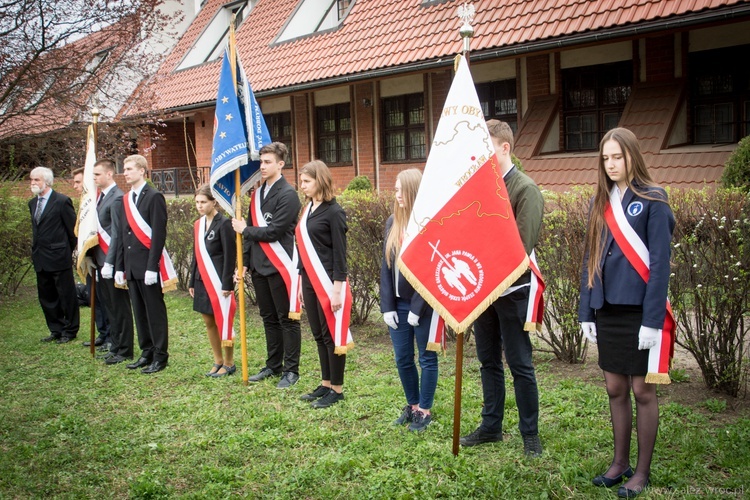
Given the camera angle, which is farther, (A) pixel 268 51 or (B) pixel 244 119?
(A) pixel 268 51

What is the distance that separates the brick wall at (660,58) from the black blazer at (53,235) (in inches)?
353

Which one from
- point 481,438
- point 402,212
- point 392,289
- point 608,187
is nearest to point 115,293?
point 392,289

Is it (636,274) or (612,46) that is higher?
(612,46)

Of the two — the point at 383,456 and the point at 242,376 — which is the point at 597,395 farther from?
the point at 242,376

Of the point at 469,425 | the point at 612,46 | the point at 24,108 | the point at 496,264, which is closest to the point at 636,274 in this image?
the point at 496,264

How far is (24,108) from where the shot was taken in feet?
35.2

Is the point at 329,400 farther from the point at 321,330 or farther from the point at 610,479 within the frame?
the point at 610,479

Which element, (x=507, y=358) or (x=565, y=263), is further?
(x=565, y=263)

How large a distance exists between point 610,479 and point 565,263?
7.92ft

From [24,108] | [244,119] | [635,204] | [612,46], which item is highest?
[612,46]

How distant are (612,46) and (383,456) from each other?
375 inches

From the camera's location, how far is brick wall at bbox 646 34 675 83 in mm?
11023

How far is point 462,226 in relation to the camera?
4.23 metres

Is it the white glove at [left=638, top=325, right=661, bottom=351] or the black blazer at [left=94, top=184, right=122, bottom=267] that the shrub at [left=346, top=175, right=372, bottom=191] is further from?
the white glove at [left=638, top=325, right=661, bottom=351]
